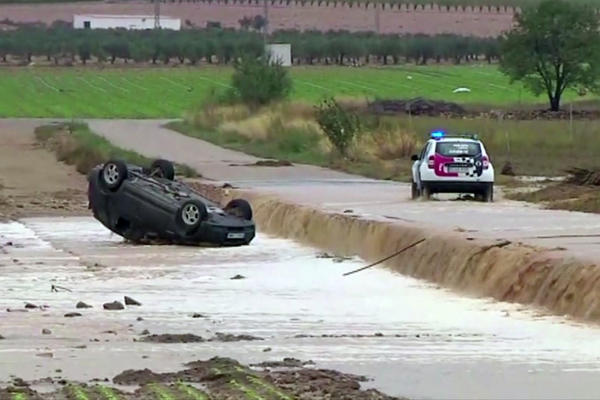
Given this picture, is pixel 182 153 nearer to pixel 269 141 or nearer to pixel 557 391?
pixel 269 141

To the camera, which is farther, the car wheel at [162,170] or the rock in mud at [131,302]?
the car wheel at [162,170]

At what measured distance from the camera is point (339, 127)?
57125 mm

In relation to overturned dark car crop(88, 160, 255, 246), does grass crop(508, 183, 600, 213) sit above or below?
below

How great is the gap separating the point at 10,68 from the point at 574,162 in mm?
95619

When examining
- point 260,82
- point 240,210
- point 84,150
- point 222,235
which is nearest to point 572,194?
point 240,210

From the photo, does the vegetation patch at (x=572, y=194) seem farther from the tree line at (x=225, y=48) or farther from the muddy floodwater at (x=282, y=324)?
the tree line at (x=225, y=48)

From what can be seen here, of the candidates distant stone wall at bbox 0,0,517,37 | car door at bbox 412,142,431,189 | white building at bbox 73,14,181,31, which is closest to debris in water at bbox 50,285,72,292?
car door at bbox 412,142,431,189

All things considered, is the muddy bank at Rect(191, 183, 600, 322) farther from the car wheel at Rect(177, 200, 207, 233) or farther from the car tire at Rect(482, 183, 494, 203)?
the car tire at Rect(482, 183, 494, 203)

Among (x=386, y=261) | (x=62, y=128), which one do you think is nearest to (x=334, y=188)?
(x=386, y=261)

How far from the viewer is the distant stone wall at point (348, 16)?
180m

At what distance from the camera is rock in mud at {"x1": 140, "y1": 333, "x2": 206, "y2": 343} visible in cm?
1718

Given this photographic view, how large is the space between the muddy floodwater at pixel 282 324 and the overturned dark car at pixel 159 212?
55 cm

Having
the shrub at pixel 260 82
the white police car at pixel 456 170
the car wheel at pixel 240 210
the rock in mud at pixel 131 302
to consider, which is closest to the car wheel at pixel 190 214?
the car wheel at pixel 240 210

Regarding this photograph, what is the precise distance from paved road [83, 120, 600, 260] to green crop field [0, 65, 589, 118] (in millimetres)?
37379
